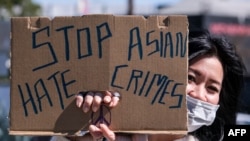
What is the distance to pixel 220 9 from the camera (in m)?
35.0

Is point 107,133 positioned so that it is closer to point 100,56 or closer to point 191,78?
point 100,56

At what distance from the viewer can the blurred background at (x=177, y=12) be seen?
785cm

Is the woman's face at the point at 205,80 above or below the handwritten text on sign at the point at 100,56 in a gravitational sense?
below

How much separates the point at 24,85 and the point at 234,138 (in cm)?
126

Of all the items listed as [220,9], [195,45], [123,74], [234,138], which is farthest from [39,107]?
[220,9]

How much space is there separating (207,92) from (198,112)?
0.33ft

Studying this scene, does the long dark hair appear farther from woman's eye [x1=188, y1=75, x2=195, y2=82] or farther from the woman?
woman's eye [x1=188, y1=75, x2=195, y2=82]

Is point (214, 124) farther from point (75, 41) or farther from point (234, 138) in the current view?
point (75, 41)

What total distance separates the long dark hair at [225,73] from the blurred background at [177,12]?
51cm

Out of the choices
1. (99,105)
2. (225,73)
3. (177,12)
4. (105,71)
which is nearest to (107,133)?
(99,105)

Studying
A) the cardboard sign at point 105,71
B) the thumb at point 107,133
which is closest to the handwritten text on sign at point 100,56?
the cardboard sign at point 105,71

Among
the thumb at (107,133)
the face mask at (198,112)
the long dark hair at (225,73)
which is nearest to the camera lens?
the thumb at (107,133)

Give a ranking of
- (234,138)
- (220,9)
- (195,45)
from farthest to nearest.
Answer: (220,9) → (234,138) → (195,45)

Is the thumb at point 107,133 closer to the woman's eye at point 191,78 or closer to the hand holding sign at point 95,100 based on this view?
the hand holding sign at point 95,100
